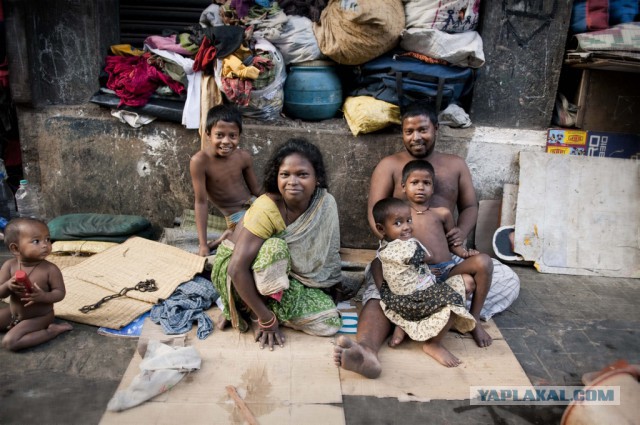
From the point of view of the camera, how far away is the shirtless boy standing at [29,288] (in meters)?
2.81

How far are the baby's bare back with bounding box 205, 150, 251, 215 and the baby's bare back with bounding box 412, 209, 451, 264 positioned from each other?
4.42ft

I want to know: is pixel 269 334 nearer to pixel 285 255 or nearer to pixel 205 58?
pixel 285 255

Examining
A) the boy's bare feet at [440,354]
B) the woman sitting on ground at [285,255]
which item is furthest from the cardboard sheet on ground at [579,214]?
the woman sitting on ground at [285,255]

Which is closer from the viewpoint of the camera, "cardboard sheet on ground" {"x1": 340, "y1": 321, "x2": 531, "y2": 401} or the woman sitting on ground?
"cardboard sheet on ground" {"x1": 340, "y1": 321, "x2": 531, "y2": 401}

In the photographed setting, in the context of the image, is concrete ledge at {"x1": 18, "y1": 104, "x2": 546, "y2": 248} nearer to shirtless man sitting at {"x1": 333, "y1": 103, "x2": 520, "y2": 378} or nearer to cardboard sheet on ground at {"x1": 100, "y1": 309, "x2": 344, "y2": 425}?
shirtless man sitting at {"x1": 333, "y1": 103, "x2": 520, "y2": 378}

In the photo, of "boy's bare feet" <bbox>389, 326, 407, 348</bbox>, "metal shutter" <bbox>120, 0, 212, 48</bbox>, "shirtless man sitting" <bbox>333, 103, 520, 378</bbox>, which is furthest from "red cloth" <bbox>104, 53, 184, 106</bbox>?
"boy's bare feet" <bbox>389, 326, 407, 348</bbox>

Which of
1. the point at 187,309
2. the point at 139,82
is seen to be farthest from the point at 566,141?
the point at 139,82

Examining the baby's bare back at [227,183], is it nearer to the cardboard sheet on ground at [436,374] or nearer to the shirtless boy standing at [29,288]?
the shirtless boy standing at [29,288]

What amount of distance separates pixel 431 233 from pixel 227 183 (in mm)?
1496

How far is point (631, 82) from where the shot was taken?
429 centimetres

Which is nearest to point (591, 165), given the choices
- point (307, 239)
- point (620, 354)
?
point (620, 354)

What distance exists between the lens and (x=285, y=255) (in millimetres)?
2900

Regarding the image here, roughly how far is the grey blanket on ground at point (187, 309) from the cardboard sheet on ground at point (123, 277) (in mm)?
65

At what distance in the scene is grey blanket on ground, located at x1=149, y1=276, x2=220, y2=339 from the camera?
3119 mm
